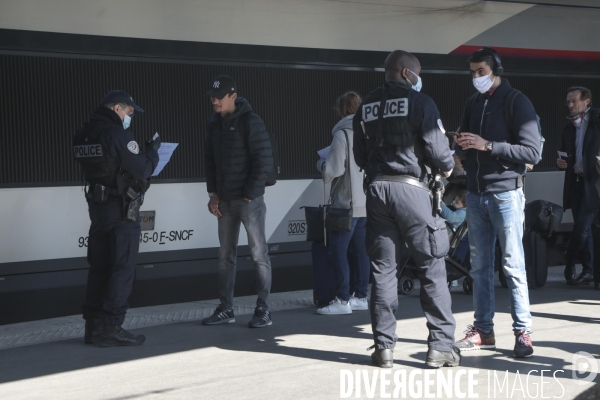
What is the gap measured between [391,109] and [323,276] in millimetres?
2626

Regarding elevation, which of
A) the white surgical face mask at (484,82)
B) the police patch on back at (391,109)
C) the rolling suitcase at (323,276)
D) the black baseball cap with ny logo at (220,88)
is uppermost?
the black baseball cap with ny logo at (220,88)

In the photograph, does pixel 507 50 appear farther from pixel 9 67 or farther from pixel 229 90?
pixel 9 67

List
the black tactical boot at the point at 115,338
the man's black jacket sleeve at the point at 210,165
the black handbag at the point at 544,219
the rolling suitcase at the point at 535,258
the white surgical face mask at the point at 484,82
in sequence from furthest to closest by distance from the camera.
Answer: the black handbag at the point at 544,219
the rolling suitcase at the point at 535,258
the man's black jacket sleeve at the point at 210,165
the black tactical boot at the point at 115,338
the white surgical face mask at the point at 484,82

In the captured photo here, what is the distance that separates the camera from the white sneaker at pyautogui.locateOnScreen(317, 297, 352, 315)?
7.00 metres

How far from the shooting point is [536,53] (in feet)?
31.5

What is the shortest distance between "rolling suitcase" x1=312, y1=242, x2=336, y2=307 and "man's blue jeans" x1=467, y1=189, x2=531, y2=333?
1.98 m

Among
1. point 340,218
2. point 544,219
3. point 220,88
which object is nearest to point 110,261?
point 220,88

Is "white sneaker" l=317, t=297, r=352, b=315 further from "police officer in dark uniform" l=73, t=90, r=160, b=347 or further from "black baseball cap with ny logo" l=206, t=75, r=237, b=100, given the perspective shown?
"black baseball cap with ny logo" l=206, t=75, r=237, b=100


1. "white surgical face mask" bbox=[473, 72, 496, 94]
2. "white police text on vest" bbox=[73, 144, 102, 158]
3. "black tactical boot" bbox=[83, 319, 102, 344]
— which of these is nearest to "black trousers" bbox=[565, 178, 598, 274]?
"white surgical face mask" bbox=[473, 72, 496, 94]

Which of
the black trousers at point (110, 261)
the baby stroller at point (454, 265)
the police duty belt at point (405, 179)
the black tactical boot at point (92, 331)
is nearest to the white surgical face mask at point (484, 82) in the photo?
the police duty belt at point (405, 179)

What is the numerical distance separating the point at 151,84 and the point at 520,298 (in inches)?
149

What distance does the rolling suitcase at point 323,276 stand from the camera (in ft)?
23.8

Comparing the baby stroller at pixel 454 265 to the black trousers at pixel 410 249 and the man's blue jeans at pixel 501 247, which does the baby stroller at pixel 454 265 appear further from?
the black trousers at pixel 410 249

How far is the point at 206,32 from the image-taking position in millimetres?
7688
